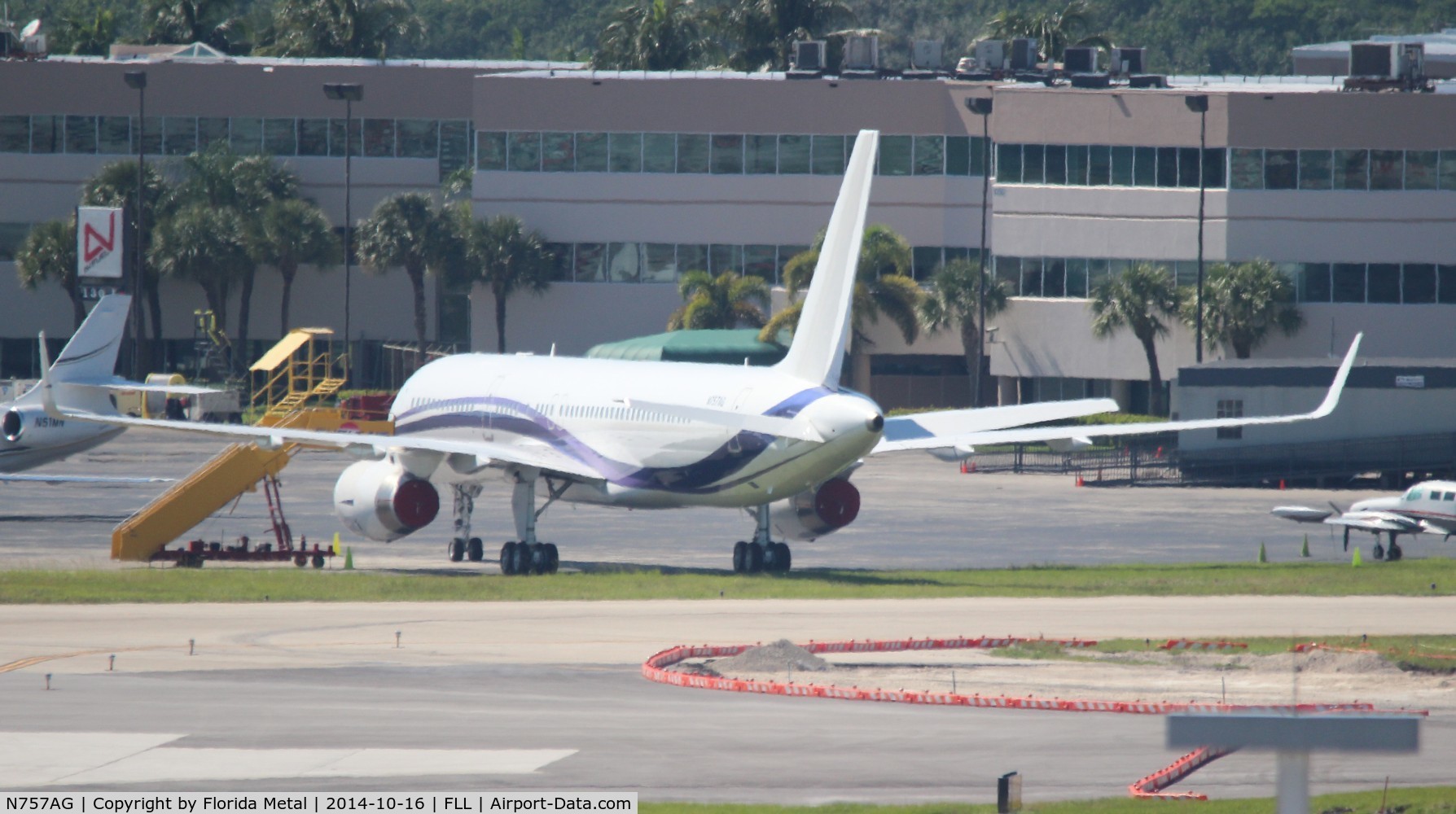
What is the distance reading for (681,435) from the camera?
135 ft

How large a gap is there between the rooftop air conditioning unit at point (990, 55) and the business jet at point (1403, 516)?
5034 centimetres

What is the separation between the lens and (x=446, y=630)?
32906 millimetres

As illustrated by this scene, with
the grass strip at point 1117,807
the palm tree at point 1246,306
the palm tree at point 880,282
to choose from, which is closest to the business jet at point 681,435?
the grass strip at point 1117,807

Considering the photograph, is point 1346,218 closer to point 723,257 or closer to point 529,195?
point 723,257

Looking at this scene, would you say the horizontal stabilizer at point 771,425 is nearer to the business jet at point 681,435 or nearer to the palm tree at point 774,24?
the business jet at point 681,435

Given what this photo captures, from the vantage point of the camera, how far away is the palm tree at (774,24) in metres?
112

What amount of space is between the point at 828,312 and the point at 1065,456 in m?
37.9

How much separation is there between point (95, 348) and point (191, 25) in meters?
72.4

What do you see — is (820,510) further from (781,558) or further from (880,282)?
(880,282)

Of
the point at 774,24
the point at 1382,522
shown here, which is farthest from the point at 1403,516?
the point at 774,24

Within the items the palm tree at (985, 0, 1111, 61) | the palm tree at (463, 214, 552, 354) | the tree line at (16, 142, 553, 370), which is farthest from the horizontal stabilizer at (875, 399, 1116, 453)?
the palm tree at (985, 0, 1111, 61)

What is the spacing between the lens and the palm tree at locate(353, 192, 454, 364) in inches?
3802

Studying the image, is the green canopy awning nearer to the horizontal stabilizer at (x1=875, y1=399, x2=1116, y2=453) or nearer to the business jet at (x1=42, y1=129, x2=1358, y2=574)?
the business jet at (x1=42, y1=129, x2=1358, y2=574)

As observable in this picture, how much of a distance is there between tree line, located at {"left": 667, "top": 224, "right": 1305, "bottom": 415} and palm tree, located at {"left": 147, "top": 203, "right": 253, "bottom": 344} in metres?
21.3
